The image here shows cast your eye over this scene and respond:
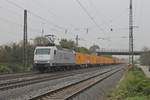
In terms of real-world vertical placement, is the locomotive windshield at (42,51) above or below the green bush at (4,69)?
above

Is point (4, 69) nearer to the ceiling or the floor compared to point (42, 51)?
nearer to the floor

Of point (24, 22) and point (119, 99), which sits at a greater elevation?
point (24, 22)

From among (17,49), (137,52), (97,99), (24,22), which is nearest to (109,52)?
(137,52)

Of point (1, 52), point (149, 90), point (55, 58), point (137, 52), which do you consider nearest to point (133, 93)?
point (149, 90)

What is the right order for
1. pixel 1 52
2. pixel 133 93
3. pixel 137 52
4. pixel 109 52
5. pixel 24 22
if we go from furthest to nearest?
pixel 109 52 → pixel 137 52 → pixel 1 52 → pixel 24 22 → pixel 133 93

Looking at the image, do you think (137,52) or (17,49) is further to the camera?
(137,52)

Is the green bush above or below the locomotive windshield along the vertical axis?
below

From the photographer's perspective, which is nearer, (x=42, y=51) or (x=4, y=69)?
(x=42, y=51)

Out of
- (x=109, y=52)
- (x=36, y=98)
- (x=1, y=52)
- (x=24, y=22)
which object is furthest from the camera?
(x=109, y=52)

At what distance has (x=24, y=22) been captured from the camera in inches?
1863

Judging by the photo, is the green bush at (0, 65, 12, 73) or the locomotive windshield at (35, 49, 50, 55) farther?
the green bush at (0, 65, 12, 73)

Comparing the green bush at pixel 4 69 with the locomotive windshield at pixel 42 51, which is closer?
the locomotive windshield at pixel 42 51

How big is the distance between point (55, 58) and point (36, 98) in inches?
1083

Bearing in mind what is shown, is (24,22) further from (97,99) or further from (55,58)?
(97,99)
